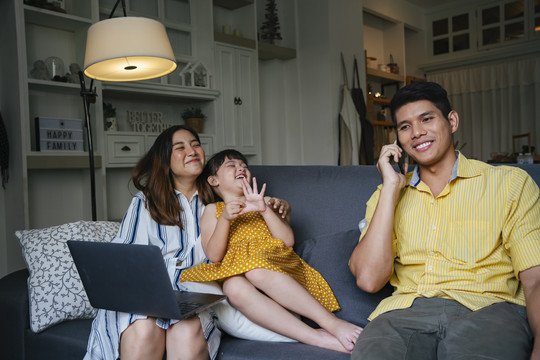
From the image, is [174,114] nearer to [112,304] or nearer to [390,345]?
[112,304]

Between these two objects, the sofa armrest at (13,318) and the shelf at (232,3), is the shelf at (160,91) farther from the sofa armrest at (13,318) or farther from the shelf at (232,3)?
the sofa armrest at (13,318)

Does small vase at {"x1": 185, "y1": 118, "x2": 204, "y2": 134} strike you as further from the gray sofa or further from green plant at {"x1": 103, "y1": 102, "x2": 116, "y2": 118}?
the gray sofa

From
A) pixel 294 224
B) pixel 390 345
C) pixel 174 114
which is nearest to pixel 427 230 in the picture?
pixel 390 345

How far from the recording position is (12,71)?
121 inches

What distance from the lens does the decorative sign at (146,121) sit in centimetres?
399

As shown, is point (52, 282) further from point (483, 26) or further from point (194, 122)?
point (483, 26)

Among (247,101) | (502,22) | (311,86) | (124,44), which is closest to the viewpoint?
(124,44)

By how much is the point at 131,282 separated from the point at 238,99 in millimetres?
3328

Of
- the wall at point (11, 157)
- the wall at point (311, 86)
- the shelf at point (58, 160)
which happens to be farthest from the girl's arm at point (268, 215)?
the wall at point (311, 86)

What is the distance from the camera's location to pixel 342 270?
184 cm

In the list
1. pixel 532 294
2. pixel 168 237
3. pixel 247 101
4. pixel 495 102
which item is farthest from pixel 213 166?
pixel 495 102

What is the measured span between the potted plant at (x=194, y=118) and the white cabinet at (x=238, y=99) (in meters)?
0.15

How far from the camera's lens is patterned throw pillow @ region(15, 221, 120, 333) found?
1.89 metres

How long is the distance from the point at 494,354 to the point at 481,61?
6.79m
